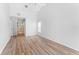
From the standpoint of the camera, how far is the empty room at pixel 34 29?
135 inches

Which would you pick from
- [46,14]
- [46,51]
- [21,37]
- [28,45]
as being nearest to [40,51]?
[46,51]

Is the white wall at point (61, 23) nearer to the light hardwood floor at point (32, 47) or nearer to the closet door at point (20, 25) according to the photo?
the light hardwood floor at point (32, 47)

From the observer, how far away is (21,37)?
3.60 metres

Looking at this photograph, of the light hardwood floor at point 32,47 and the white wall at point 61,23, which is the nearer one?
the light hardwood floor at point 32,47

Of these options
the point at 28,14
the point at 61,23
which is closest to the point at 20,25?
the point at 28,14

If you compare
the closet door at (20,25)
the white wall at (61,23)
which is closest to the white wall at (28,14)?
the closet door at (20,25)

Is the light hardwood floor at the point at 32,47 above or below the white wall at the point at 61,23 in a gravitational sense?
below

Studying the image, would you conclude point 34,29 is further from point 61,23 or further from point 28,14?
point 61,23

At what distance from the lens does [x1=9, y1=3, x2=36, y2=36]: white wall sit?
348 centimetres

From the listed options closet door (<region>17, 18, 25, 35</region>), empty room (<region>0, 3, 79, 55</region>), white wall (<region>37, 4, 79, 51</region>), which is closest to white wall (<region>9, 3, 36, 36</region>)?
empty room (<region>0, 3, 79, 55</region>)

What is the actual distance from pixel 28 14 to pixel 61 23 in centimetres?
165

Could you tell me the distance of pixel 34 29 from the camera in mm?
3855

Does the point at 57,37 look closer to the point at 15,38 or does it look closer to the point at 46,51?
the point at 46,51

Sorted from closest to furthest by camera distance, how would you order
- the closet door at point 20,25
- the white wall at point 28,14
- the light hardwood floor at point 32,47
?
the light hardwood floor at point 32,47
the white wall at point 28,14
the closet door at point 20,25
